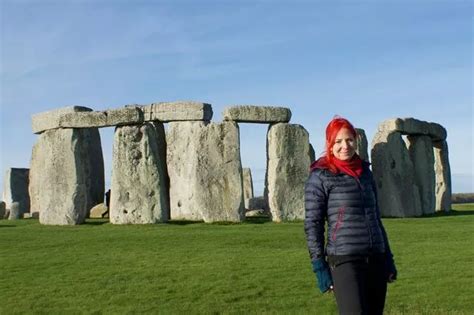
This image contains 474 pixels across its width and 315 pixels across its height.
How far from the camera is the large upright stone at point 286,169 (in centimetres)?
2022

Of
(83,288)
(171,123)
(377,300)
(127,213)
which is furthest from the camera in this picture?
(171,123)

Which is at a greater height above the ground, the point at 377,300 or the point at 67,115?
the point at 67,115

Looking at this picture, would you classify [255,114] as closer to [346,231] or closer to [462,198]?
[346,231]

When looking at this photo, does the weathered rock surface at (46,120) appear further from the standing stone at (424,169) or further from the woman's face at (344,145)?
the woman's face at (344,145)

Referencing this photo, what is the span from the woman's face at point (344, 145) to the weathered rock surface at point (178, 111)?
16.1m

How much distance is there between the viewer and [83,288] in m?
10.7

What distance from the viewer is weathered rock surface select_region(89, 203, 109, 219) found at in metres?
24.1

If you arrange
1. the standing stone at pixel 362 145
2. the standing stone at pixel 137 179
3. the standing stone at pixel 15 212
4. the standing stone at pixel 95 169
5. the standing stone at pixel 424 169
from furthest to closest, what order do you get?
the standing stone at pixel 95 169 < the standing stone at pixel 15 212 < the standing stone at pixel 424 169 < the standing stone at pixel 362 145 < the standing stone at pixel 137 179

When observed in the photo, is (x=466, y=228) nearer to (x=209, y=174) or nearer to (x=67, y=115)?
(x=209, y=174)

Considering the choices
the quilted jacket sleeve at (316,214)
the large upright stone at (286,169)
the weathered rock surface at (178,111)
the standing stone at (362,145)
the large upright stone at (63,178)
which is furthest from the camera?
the standing stone at (362,145)

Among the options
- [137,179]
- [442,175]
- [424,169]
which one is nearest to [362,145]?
[424,169]

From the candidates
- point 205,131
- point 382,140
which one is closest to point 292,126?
point 205,131

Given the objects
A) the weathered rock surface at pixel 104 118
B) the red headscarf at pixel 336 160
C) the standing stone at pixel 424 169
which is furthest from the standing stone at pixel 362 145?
the red headscarf at pixel 336 160

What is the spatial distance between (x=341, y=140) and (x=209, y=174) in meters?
14.8
